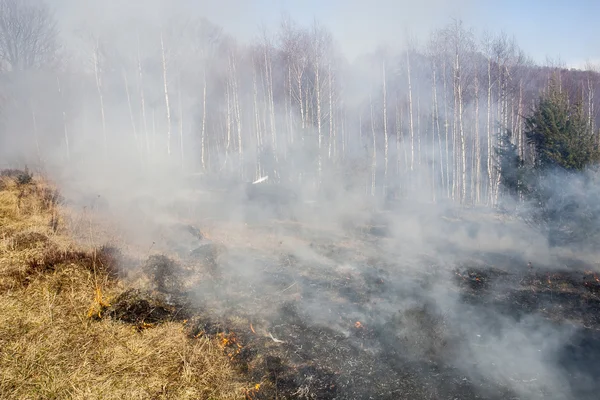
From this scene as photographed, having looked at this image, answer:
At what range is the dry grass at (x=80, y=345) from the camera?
12.3 ft

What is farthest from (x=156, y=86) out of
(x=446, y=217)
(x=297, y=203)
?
(x=446, y=217)

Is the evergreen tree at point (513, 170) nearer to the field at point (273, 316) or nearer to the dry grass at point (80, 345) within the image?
the field at point (273, 316)

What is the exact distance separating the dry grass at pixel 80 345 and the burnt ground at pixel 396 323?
1.59 feet

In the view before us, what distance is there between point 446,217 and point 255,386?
1213 centimetres

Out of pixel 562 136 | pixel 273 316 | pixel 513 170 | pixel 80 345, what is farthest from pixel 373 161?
Result: pixel 80 345

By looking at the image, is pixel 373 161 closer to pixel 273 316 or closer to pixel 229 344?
pixel 273 316

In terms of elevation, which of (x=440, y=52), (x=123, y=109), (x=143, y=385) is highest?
(x=440, y=52)

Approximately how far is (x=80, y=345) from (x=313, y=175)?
15399 millimetres

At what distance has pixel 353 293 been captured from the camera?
Result: 23.3ft

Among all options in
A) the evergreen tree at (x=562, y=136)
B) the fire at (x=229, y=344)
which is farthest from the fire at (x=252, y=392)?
the evergreen tree at (x=562, y=136)

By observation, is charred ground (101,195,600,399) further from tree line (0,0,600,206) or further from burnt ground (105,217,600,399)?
tree line (0,0,600,206)

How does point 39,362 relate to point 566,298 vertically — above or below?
above

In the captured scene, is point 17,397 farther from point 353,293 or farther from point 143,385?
point 353,293

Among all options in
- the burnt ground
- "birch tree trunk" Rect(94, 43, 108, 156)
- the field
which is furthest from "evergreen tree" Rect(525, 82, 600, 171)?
"birch tree trunk" Rect(94, 43, 108, 156)
